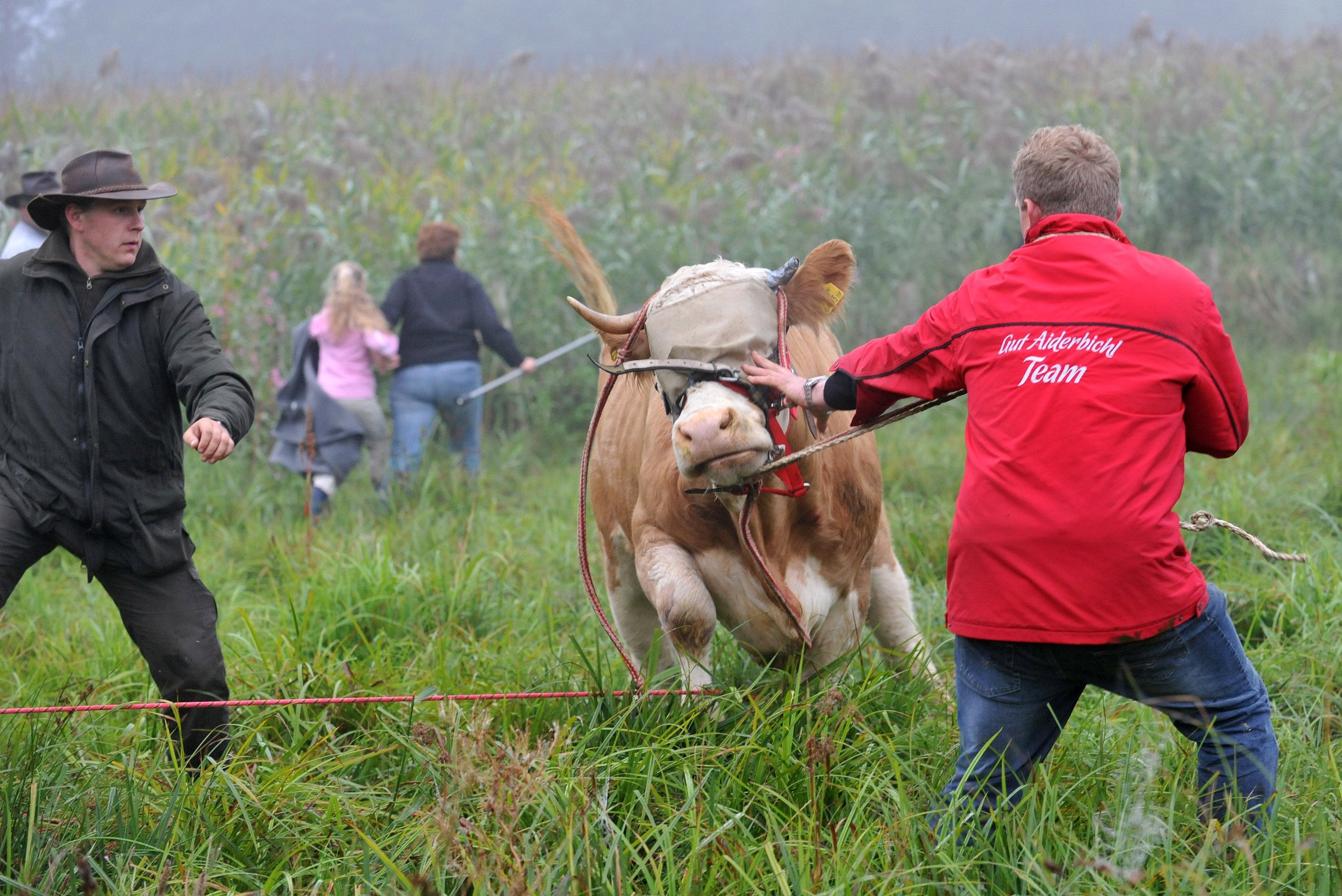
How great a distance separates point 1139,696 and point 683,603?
4.42ft

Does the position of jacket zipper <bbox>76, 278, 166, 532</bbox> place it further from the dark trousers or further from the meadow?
the meadow

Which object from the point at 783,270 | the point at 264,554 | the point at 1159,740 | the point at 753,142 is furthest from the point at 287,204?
the point at 1159,740

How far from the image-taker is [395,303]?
7.93 meters

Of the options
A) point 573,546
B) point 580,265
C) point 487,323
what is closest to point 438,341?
point 487,323

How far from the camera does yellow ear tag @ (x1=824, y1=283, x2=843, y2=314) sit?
346 centimetres

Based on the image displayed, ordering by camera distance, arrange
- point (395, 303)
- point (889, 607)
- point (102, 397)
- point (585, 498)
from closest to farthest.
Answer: point (102, 397), point (585, 498), point (889, 607), point (395, 303)

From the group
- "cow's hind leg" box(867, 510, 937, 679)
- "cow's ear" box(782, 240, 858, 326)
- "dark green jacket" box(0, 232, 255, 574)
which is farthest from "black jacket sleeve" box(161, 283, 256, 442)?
"cow's hind leg" box(867, 510, 937, 679)

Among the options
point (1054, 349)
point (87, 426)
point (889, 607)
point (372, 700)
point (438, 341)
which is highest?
point (1054, 349)

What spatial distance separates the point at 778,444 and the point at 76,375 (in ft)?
6.44

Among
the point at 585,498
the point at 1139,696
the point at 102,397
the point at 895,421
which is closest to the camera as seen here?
the point at 1139,696

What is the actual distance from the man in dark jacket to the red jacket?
79.1 inches

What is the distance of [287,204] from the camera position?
9.16m

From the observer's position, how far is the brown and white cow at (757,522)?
3297mm

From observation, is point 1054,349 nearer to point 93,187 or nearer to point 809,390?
point 809,390
